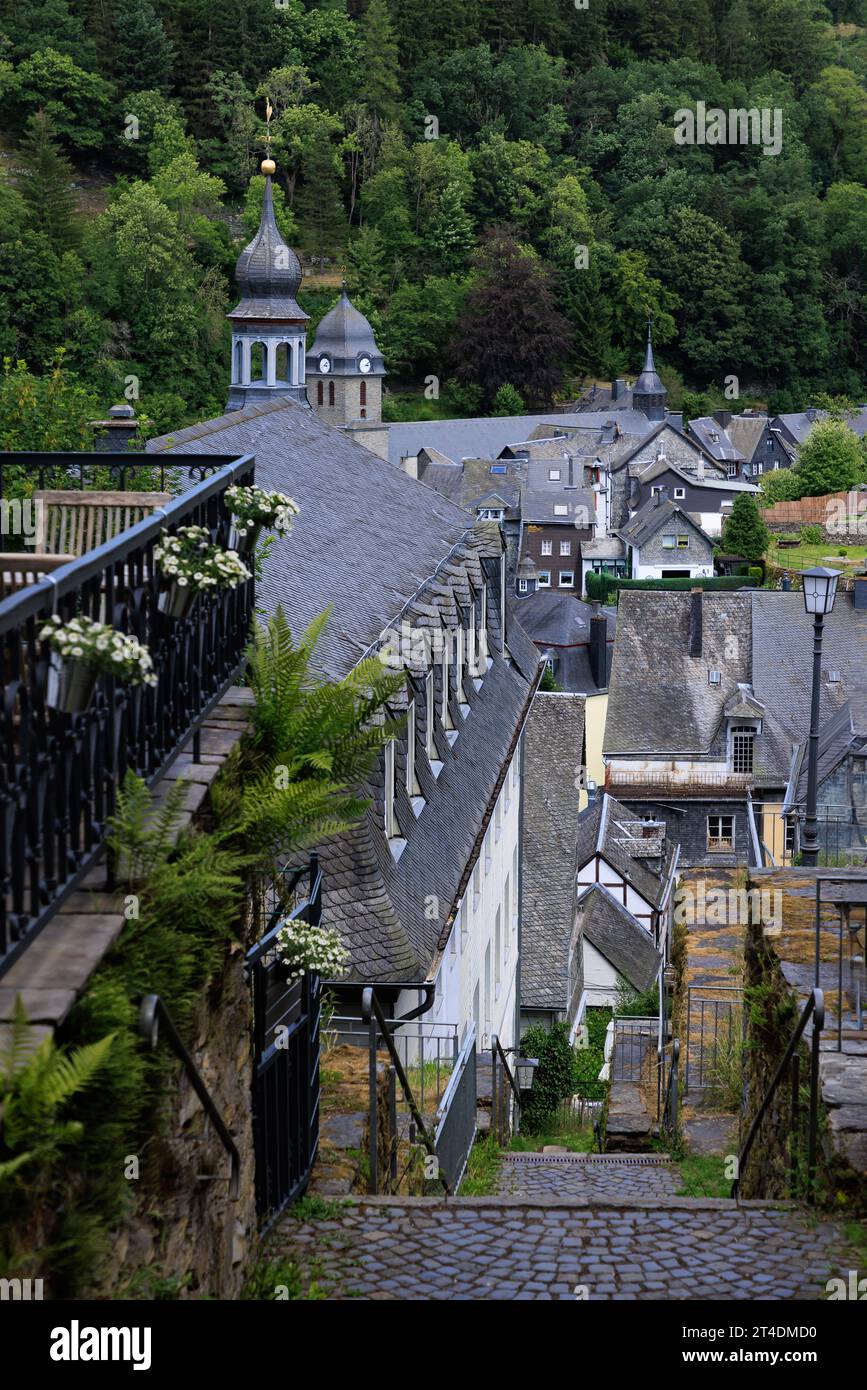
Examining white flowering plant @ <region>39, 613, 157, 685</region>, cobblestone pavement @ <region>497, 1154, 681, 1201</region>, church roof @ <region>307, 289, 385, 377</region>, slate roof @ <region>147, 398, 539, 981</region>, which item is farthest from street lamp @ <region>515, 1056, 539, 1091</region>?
church roof @ <region>307, 289, 385, 377</region>

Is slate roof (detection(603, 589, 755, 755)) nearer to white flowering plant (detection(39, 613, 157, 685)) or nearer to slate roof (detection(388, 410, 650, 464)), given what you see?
white flowering plant (detection(39, 613, 157, 685))

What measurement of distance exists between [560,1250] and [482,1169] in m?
→ 5.59

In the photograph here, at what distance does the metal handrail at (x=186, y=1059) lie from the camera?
4.29 meters

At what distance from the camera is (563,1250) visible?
6453 mm

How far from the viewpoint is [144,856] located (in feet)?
15.5

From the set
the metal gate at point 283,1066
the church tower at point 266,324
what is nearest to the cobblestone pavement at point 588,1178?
the metal gate at point 283,1066

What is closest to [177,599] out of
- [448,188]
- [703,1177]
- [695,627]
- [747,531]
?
[703,1177]

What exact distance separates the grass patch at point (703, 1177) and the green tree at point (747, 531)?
68.6 m

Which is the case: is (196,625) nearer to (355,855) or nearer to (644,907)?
(355,855)

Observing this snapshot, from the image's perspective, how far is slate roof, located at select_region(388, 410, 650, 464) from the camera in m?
93.1

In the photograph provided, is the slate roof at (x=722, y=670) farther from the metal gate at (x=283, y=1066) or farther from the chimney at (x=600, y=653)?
the metal gate at (x=283, y=1066)

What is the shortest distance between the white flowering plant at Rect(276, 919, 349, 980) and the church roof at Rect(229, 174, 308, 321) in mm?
37432

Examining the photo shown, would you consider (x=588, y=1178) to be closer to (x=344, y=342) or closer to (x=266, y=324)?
(x=266, y=324)

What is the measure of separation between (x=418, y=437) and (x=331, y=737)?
88.6m
